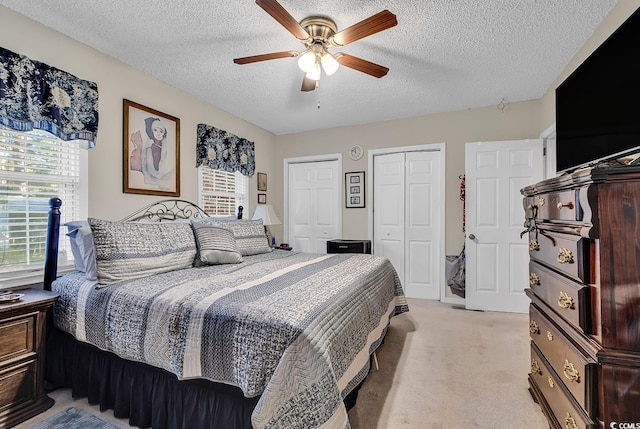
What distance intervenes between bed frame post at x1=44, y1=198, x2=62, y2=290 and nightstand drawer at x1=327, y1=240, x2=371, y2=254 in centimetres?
308

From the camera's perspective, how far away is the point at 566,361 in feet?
4.50

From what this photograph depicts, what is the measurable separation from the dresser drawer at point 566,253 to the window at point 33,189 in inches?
123

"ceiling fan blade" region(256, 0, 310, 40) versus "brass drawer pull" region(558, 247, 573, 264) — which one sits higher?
"ceiling fan blade" region(256, 0, 310, 40)

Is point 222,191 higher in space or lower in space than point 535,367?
higher

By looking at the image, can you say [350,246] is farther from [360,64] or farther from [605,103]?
[605,103]

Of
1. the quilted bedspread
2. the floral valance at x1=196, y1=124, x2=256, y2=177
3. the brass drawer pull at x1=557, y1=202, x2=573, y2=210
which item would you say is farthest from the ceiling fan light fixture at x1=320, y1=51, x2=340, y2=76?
the floral valance at x1=196, y1=124, x2=256, y2=177

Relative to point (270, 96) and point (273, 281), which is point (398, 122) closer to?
point (270, 96)

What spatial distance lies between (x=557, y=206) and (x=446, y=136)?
288 cm

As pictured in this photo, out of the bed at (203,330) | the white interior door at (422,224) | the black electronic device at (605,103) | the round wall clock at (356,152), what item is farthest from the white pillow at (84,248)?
the white interior door at (422,224)

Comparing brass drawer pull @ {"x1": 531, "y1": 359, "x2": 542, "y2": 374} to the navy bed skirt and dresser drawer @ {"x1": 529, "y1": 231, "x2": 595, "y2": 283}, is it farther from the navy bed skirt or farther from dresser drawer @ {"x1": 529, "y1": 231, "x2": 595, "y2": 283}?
the navy bed skirt

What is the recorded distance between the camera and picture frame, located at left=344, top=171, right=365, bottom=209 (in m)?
4.58

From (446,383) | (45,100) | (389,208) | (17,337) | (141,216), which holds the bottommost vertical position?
(446,383)

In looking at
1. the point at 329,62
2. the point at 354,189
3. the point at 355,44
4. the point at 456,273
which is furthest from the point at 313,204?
the point at 329,62

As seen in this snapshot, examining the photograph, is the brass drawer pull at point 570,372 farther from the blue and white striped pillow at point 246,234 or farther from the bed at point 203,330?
the blue and white striped pillow at point 246,234
